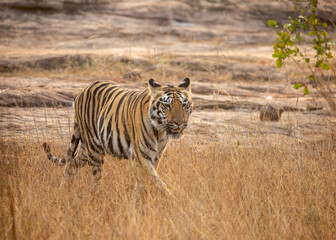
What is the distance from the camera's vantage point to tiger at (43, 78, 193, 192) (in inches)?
151

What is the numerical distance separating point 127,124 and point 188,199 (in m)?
1.01

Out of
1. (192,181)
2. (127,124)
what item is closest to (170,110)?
(127,124)

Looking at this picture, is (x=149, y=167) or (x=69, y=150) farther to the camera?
(x=69, y=150)

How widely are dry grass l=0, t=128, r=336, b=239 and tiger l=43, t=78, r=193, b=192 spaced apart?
193 mm

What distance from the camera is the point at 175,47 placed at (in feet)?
58.0

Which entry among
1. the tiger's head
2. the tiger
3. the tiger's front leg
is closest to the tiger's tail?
the tiger

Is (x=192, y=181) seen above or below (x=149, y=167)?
below

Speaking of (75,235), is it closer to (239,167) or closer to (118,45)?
(239,167)

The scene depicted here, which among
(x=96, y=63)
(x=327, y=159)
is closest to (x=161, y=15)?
(x=96, y=63)

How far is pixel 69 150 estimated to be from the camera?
476 centimetres

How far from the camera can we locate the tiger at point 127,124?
3.83 metres

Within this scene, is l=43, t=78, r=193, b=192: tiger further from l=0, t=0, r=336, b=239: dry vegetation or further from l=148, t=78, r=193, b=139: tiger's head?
l=0, t=0, r=336, b=239: dry vegetation

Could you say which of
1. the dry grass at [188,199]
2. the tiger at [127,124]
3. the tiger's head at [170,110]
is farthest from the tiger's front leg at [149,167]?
the tiger's head at [170,110]

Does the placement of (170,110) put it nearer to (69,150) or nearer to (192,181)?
(192,181)
